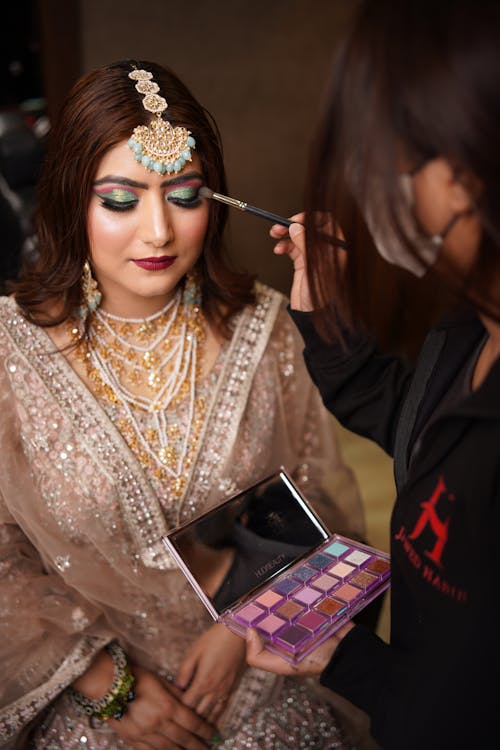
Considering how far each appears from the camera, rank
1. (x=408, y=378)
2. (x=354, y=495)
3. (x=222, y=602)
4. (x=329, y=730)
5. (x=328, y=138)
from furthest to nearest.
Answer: (x=354, y=495)
(x=329, y=730)
(x=408, y=378)
(x=222, y=602)
(x=328, y=138)

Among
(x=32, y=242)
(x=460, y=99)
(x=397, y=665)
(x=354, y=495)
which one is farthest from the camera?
(x=32, y=242)

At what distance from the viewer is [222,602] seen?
3.24 feet

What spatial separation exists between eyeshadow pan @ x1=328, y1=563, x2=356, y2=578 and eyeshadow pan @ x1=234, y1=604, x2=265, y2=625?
0.12 meters

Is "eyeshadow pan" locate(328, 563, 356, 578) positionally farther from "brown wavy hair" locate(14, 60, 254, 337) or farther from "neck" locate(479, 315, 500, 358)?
"brown wavy hair" locate(14, 60, 254, 337)

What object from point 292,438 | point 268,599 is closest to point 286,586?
point 268,599

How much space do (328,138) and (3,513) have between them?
0.80m

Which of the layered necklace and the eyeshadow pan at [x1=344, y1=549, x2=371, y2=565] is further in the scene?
the layered necklace

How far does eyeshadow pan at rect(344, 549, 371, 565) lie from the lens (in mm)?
1033

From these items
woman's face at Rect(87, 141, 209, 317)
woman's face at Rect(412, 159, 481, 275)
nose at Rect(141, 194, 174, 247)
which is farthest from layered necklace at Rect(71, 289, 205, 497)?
woman's face at Rect(412, 159, 481, 275)

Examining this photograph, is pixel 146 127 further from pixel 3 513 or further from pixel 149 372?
pixel 3 513

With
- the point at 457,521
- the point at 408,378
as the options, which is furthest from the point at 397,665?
the point at 408,378

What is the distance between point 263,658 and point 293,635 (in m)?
0.05

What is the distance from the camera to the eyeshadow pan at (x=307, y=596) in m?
0.98

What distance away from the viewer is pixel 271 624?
0.94 metres
